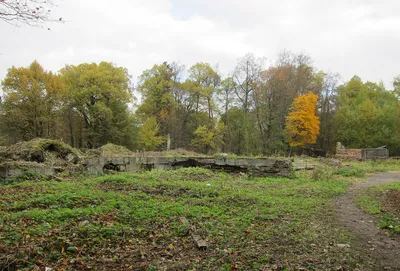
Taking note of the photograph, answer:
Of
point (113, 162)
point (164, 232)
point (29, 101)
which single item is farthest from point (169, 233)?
point (29, 101)

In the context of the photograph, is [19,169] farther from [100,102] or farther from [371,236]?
[100,102]

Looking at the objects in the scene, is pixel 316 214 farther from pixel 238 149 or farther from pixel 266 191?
pixel 238 149

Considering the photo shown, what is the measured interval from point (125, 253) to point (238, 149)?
33.0 m

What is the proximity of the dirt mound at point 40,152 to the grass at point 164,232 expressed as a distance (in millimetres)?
4427

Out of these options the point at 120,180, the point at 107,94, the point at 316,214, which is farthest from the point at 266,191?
the point at 107,94

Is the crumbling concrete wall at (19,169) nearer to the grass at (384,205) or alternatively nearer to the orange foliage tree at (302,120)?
the grass at (384,205)

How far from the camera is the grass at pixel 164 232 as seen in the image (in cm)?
385

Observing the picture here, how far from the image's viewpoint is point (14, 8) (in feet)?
13.6

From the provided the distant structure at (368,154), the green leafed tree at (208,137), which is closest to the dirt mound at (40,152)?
the green leafed tree at (208,137)

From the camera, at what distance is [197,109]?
3603 centimetres

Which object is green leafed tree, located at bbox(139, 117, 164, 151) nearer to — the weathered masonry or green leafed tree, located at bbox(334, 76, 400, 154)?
the weathered masonry

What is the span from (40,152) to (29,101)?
17.0 meters

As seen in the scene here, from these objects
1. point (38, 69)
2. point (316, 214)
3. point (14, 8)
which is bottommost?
point (316, 214)

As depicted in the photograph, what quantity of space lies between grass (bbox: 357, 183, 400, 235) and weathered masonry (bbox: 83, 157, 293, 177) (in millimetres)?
4231
